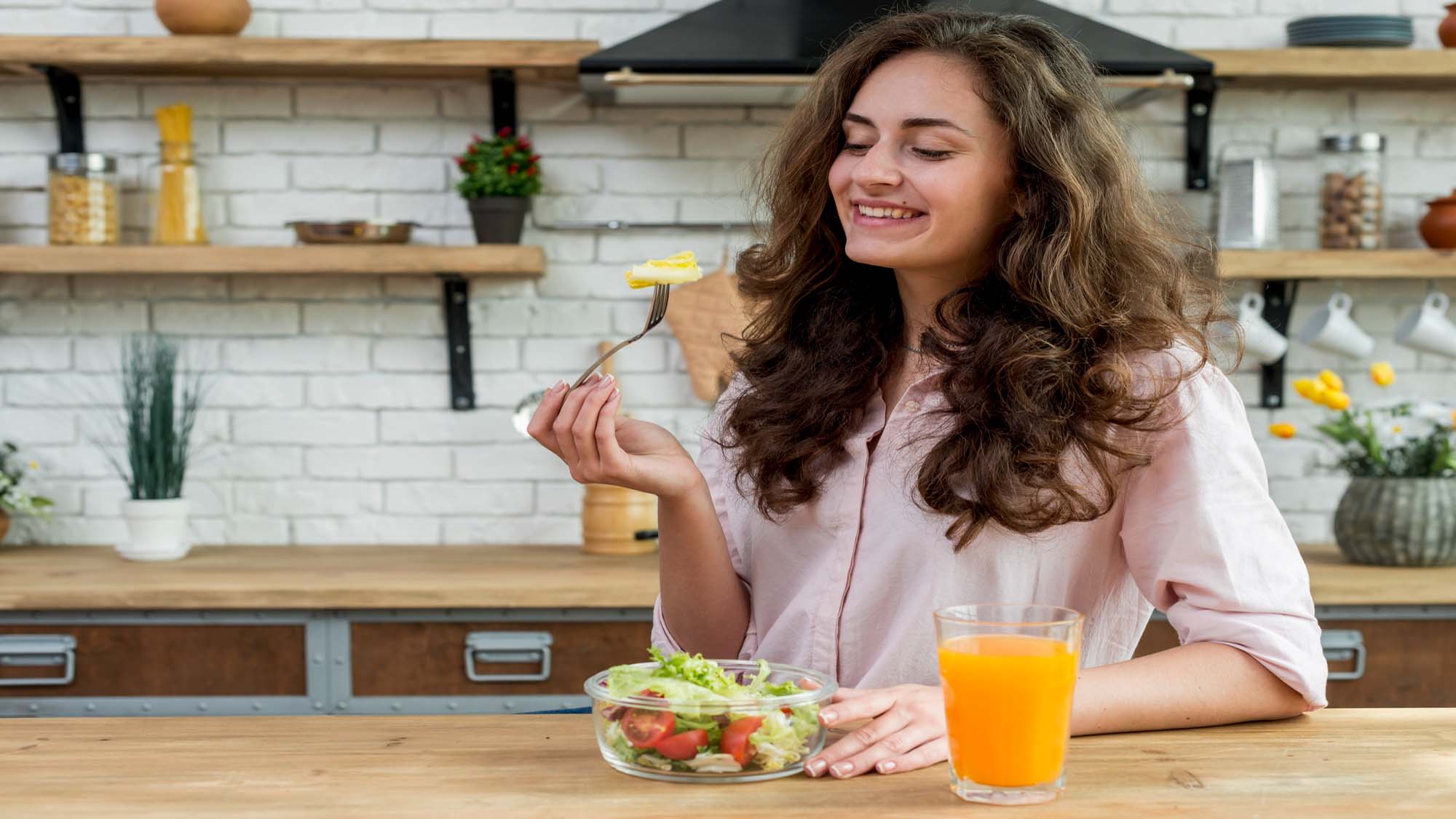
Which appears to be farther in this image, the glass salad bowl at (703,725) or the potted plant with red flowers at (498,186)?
A: the potted plant with red flowers at (498,186)

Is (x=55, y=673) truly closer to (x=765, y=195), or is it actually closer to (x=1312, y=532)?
(x=765, y=195)

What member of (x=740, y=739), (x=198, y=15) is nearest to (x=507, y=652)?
(x=198, y=15)

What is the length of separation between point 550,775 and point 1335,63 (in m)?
2.37

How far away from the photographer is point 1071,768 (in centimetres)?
107

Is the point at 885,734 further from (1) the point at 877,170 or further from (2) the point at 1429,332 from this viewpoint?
(2) the point at 1429,332

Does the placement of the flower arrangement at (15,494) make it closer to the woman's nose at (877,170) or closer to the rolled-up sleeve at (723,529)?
the rolled-up sleeve at (723,529)

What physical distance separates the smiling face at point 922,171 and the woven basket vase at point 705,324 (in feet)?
4.53

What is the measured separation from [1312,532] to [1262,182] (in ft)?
2.58

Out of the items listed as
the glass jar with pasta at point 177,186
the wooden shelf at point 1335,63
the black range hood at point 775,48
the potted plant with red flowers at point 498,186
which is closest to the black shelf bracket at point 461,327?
the potted plant with red flowers at point 498,186

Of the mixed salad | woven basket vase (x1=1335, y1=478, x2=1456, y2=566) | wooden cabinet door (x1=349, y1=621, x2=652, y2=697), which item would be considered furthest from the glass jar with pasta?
woven basket vase (x1=1335, y1=478, x2=1456, y2=566)

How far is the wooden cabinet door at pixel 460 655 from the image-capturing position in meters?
2.43

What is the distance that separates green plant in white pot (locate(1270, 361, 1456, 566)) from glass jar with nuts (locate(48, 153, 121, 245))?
7.78ft

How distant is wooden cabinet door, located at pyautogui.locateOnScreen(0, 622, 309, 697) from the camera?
2.41 metres

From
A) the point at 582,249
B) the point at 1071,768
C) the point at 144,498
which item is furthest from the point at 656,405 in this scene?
the point at 1071,768
